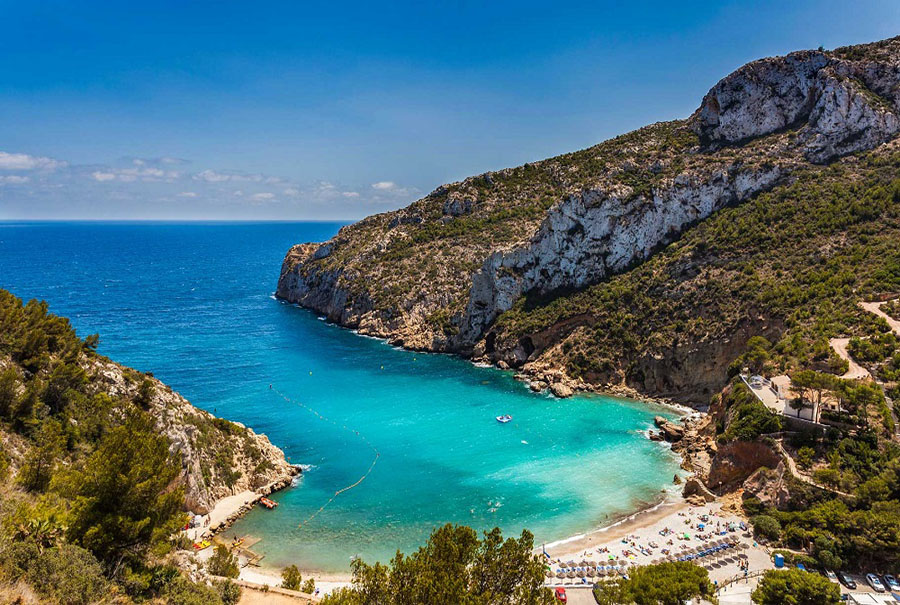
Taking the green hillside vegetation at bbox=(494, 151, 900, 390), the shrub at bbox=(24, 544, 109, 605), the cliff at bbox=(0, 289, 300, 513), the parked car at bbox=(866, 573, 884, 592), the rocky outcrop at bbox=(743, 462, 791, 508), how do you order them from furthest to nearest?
the green hillside vegetation at bbox=(494, 151, 900, 390) → the rocky outcrop at bbox=(743, 462, 791, 508) → the parked car at bbox=(866, 573, 884, 592) → the cliff at bbox=(0, 289, 300, 513) → the shrub at bbox=(24, 544, 109, 605)

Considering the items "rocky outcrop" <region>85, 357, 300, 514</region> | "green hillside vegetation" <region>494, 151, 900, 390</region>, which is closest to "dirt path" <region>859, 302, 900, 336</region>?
"green hillside vegetation" <region>494, 151, 900, 390</region>

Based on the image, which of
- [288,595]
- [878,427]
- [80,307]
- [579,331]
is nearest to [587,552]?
[288,595]

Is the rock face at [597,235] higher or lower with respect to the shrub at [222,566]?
higher

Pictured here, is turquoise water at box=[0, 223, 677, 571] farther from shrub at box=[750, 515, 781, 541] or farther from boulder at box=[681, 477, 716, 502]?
shrub at box=[750, 515, 781, 541]

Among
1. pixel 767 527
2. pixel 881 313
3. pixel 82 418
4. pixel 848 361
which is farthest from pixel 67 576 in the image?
pixel 881 313

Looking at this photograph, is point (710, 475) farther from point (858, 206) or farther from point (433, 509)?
point (858, 206)

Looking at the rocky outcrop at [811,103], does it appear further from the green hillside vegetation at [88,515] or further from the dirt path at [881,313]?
the green hillside vegetation at [88,515]

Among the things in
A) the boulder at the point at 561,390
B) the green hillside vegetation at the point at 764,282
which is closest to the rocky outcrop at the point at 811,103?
the green hillside vegetation at the point at 764,282
